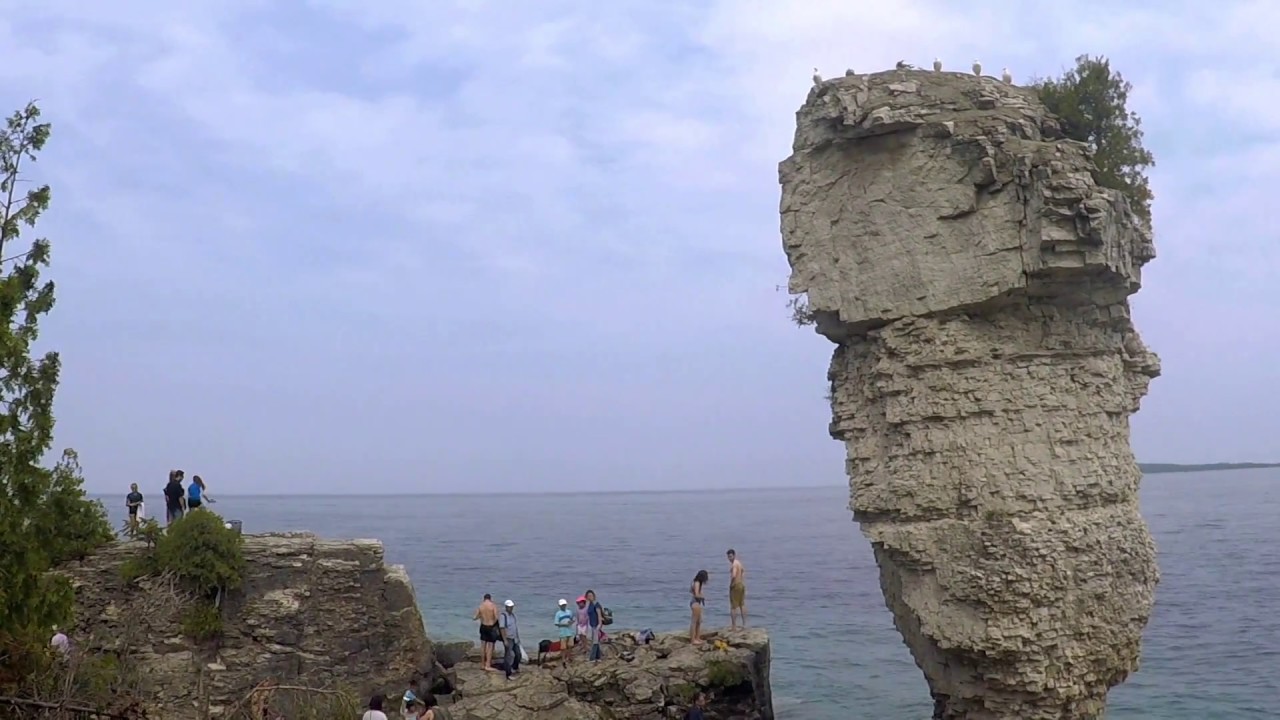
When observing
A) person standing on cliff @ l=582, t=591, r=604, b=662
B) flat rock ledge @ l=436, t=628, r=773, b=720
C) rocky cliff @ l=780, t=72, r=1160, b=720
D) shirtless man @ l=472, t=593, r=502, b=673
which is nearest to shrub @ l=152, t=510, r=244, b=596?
flat rock ledge @ l=436, t=628, r=773, b=720

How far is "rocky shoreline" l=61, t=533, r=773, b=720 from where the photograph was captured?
1530cm

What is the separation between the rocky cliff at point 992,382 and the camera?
13.4m

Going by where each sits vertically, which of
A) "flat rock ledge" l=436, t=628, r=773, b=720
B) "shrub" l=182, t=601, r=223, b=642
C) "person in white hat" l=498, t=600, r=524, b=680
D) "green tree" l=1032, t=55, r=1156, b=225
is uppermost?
"green tree" l=1032, t=55, r=1156, b=225

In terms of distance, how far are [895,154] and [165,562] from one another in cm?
1239

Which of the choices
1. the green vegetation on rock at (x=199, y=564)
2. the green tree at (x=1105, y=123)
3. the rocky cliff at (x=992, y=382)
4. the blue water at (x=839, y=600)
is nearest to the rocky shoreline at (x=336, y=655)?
the green vegetation on rock at (x=199, y=564)

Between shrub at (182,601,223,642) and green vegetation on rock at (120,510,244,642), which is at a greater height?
green vegetation on rock at (120,510,244,642)

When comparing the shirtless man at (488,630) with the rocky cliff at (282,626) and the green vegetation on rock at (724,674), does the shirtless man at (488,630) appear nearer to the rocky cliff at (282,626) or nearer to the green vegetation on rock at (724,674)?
the rocky cliff at (282,626)

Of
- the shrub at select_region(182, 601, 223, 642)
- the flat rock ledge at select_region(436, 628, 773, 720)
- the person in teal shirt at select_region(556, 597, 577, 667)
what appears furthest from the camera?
the person in teal shirt at select_region(556, 597, 577, 667)

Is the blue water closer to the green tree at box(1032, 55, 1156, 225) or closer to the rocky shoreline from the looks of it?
the rocky shoreline

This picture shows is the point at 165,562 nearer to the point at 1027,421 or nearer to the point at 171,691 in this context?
the point at 171,691

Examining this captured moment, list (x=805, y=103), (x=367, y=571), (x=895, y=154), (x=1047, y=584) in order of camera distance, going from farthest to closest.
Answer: (x=367, y=571) → (x=805, y=103) → (x=895, y=154) → (x=1047, y=584)

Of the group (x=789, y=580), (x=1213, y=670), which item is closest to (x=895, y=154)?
(x=1213, y=670)

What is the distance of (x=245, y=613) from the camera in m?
15.8

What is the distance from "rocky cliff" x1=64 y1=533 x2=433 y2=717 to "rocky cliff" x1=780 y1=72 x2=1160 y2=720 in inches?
306
